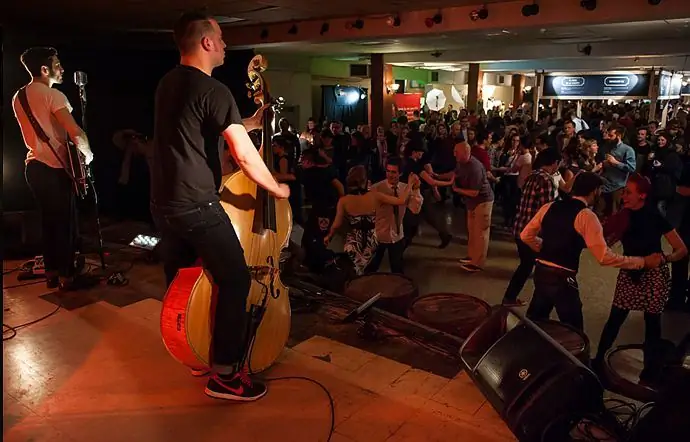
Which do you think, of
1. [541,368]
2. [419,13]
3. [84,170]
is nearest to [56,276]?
[84,170]

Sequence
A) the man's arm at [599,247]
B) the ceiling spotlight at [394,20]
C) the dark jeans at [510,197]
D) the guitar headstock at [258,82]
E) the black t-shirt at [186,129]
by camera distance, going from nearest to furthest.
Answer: the black t-shirt at [186,129], the guitar headstock at [258,82], the man's arm at [599,247], the ceiling spotlight at [394,20], the dark jeans at [510,197]

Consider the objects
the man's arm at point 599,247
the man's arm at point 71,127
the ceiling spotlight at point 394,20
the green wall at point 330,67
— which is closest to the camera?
the man's arm at point 599,247

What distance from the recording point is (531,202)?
5.18 m

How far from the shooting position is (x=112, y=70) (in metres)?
9.93

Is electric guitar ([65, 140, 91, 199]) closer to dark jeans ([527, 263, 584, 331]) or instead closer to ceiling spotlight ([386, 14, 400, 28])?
dark jeans ([527, 263, 584, 331])

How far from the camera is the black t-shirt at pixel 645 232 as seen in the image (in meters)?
3.57

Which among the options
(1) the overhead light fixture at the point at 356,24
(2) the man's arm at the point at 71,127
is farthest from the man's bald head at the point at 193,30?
(1) the overhead light fixture at the point at 356,24

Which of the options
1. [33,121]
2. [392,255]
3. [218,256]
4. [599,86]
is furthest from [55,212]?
[599,86]

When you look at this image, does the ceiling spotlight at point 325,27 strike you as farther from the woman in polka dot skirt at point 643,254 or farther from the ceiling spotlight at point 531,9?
the woman in polka dot skirt at point 643,254

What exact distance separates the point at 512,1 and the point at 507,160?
2.79 m

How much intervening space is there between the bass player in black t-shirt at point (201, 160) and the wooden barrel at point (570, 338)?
178cm

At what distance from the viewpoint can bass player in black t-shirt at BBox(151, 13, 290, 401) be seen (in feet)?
8.31

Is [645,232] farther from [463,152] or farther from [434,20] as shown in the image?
[434,20]

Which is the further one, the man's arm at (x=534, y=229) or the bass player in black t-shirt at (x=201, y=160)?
the man's arm at (x=534, y=229)
